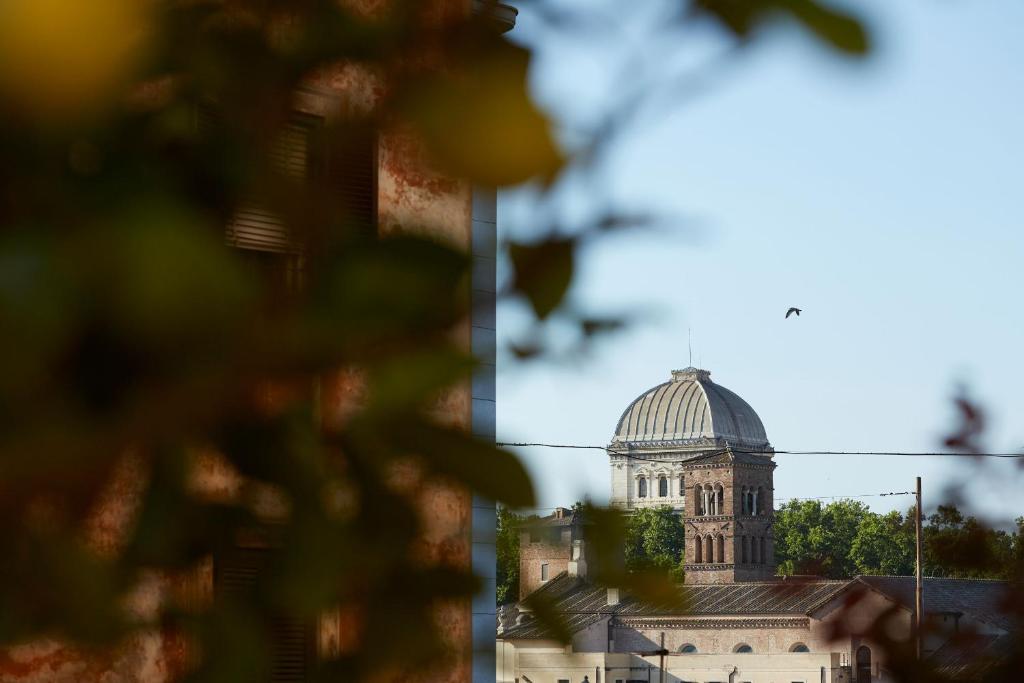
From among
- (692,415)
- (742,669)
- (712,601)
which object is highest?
(692,415)

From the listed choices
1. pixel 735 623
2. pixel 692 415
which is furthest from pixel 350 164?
pixel 692 415

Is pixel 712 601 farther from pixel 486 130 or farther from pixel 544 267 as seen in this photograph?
pixel 486 130

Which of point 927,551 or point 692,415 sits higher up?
point 692,415

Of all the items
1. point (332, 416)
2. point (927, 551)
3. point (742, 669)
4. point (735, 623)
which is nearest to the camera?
point (332, 416)

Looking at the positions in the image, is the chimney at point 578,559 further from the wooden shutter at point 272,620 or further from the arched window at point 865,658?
the arched window at point 865,658

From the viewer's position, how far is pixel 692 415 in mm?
135125

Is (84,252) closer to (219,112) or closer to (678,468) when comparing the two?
(219,112)

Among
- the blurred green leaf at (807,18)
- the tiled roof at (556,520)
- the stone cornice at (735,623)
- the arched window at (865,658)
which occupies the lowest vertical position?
the stone cornice at (735,623)

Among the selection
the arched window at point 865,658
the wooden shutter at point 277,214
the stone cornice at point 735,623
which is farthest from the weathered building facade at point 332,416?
the stone cornice at point 735,623

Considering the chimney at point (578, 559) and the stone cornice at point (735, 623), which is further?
the stone cornice at point (735, 623)

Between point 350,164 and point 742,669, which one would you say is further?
point 742,669

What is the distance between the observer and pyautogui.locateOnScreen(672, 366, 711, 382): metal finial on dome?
136 m

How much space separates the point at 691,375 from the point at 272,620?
137 meters

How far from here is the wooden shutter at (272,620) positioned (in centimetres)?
49
